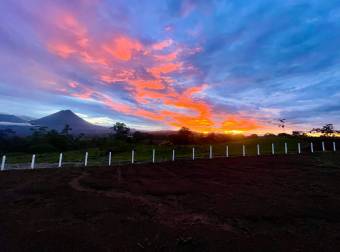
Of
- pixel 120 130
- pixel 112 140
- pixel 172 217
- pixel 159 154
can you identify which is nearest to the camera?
pixel 172 217

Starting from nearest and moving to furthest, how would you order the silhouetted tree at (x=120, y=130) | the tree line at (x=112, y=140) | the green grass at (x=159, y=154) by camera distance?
the green grass at (x=159, y=154) < the tree line at (x=112, y=140) < the silhouetted tree at (x=120, y=130)

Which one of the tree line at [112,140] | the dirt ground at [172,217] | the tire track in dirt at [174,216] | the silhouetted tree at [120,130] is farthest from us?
the silhouetted tree at [120,130]

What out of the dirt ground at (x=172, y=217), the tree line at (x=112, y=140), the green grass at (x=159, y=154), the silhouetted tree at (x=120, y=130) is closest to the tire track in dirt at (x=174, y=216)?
the dirt ground at (x=172, y=217)

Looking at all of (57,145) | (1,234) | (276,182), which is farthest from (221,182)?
(57,145)

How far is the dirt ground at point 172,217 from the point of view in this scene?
5785mm

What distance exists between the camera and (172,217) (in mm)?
7594

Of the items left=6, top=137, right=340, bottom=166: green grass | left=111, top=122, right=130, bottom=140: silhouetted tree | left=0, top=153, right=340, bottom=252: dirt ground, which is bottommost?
left=0, top=153, right=340, bottom=252: dirt ground

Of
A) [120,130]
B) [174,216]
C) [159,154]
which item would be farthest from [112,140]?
[174,216]

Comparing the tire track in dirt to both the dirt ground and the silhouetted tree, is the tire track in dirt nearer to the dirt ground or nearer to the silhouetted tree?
the dirt ground

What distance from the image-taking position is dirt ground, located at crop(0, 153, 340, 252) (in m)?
5.79

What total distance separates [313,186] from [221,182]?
3.99 m

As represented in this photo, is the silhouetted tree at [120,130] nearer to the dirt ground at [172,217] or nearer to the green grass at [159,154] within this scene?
the green grass at [159,154]

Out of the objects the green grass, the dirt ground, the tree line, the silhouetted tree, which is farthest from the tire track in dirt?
the silhouetted tree

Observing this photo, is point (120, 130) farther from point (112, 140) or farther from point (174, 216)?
point (174, 216)
